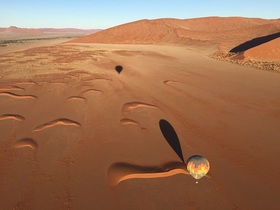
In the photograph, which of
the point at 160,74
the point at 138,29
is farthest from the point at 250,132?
the point at 138,29

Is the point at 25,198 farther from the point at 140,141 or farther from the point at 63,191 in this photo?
the point at 140,141

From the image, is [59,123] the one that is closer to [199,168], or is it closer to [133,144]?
[133,144]

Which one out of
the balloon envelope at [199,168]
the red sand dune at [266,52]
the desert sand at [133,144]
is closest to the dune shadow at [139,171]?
the desert sand at [133,144]

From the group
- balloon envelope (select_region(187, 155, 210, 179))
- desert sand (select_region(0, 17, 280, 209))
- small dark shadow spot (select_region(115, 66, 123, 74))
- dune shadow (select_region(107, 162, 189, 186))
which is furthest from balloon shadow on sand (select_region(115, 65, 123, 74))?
balloon envelope (select_region(187, 155, 210, 179))

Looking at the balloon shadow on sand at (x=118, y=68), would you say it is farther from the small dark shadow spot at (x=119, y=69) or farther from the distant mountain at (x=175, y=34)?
the distant mountain at (x=175, y=34)

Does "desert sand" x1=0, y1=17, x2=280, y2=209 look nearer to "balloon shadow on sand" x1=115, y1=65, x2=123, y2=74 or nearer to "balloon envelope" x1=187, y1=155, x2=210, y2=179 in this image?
"balloon envelope" x1=187, y1=155, x2=210, y2=179

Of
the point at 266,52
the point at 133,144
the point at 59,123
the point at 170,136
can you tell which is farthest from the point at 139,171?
the point at 266,52
